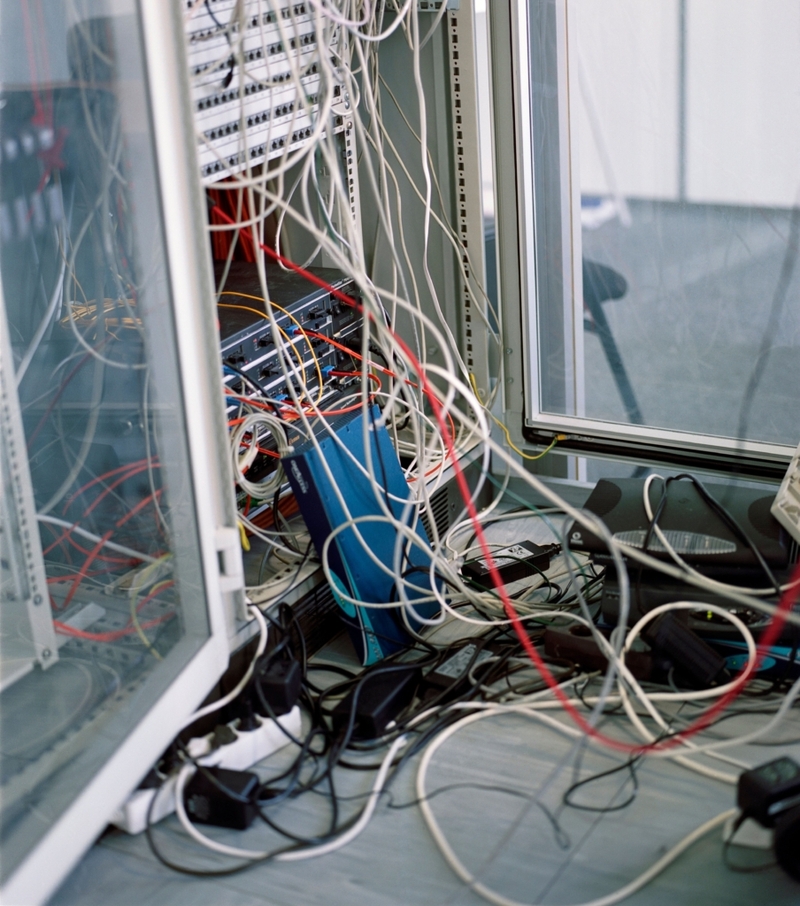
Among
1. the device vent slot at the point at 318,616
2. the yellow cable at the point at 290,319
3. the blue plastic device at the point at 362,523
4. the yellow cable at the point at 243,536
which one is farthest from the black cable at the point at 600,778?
the yellow cable at the point at 290,319

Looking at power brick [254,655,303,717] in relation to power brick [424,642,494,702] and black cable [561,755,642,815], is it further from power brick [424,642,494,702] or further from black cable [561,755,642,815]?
black cable [561,755,642,815]

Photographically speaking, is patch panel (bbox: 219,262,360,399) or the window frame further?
the window frame

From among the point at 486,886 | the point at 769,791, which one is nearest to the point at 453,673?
the point at 486,886

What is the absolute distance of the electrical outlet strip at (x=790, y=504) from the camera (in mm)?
1359

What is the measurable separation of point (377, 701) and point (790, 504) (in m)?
0.65

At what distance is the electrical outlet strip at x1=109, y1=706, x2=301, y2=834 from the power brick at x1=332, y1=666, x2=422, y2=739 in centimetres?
7

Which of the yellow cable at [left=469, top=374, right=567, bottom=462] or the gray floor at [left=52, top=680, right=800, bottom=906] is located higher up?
the yellow cable at [left=469, top=374, right=567, bottom=462]

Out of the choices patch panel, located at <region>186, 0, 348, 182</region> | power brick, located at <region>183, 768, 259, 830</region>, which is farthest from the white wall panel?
power brick, located at <region>183, 768, 259, 830</region>

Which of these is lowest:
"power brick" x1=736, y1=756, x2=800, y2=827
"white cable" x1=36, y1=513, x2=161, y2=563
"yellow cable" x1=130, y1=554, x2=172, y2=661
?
"power brick" x1=736, y1=756, x2=800, y2=827

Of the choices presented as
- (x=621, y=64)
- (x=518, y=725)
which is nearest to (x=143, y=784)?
(x=518, y=725)

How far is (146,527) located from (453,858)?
60 centimetres

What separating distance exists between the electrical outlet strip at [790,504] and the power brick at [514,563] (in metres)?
0.38

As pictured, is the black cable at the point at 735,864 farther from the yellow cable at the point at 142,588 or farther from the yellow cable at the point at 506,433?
the yellow cable at the point at 506,433

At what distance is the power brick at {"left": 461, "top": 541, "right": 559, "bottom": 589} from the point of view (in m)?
1.58
